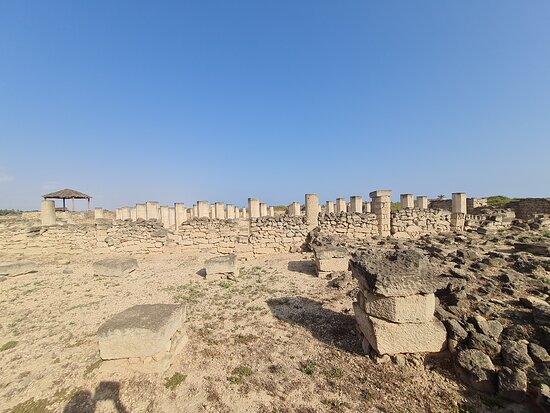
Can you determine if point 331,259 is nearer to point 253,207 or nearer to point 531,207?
point 253,207

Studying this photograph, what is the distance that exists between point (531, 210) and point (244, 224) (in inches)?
782

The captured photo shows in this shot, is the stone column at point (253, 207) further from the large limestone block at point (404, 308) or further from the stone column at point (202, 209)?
the large limestone block at point (404, 308)

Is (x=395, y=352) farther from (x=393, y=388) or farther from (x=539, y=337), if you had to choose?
(x=539, y=337)

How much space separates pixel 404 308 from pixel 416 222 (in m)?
10.1

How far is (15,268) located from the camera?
27.7 ft

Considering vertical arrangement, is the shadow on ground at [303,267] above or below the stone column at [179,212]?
below

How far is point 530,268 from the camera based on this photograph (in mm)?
5887

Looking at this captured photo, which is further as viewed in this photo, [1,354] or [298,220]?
[298,220]

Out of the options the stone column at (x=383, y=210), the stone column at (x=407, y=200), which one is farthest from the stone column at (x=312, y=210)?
the stone column at (x=407, y=200)

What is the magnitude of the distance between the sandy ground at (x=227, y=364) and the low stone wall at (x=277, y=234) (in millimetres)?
4331

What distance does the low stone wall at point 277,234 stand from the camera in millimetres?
11203

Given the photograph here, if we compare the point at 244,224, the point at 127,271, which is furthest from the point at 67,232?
the point at 244,224

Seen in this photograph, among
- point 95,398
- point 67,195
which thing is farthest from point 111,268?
point 67,195

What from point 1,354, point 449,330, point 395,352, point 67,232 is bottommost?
point 1,354
